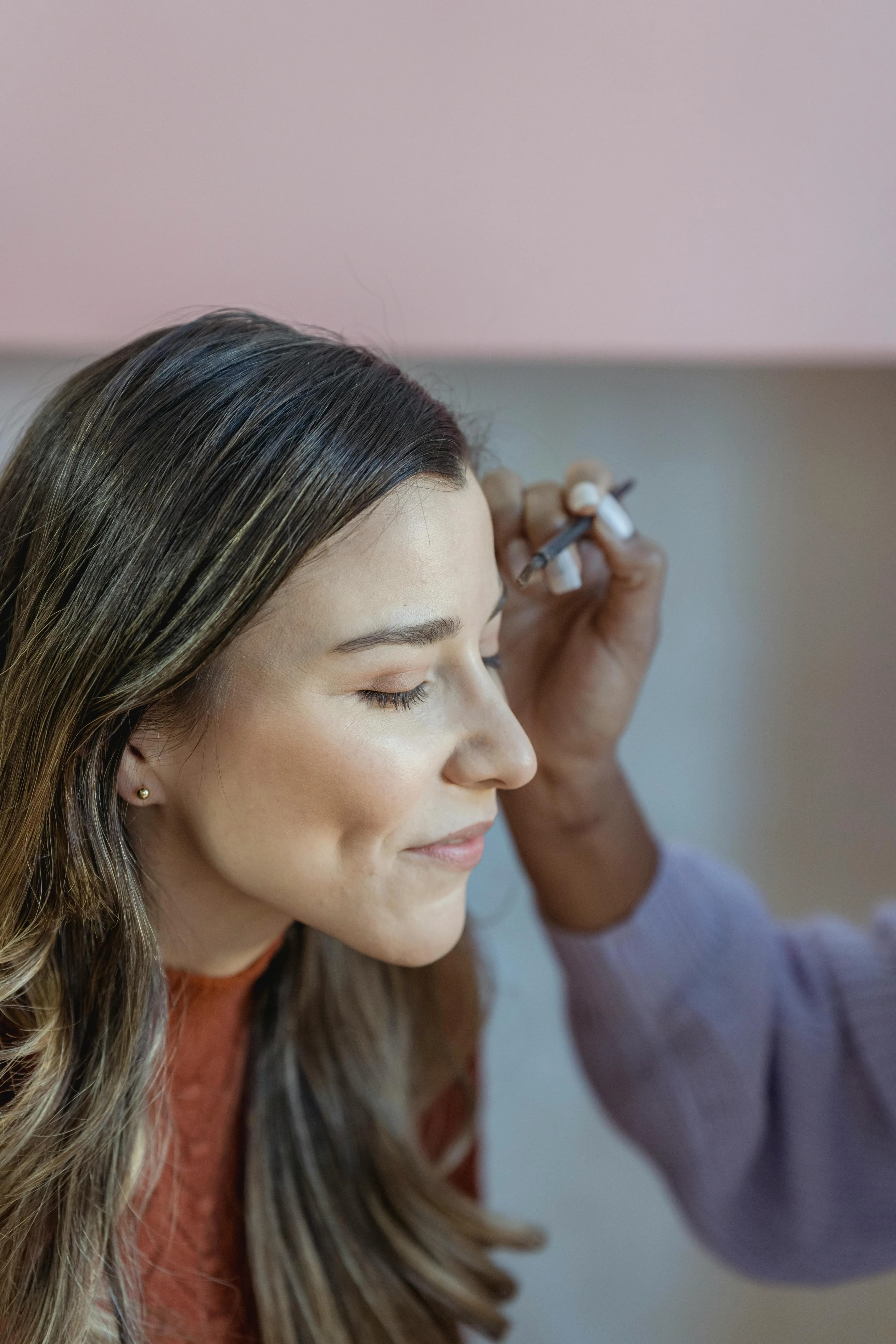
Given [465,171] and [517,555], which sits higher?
[465,171]

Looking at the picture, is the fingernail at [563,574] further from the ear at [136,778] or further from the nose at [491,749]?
the ear at [136,778]

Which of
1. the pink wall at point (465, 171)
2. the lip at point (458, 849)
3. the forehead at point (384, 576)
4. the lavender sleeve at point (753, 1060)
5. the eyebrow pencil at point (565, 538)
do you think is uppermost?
the pink wall at point (465, 171)

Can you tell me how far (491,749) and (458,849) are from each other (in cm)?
7

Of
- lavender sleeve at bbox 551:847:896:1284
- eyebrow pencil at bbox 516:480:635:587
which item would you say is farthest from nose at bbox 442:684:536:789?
lavender sleeve at bbox 551:847:896:1284

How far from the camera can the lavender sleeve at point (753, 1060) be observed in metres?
0.91

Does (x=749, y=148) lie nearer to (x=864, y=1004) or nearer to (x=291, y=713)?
(x=291, y=713)

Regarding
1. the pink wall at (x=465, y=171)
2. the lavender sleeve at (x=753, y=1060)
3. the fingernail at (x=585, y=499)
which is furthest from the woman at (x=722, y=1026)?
the pink wall at (x=465, y=171)

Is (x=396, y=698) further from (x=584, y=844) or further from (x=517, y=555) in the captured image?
(x=584, y=844)

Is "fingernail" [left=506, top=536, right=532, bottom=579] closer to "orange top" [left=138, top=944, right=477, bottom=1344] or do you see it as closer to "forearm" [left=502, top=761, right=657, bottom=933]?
"forearm" [left=502, top=761, right=657, bottom=933]

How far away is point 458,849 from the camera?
0.65m

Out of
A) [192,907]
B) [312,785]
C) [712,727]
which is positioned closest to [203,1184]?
[192,907]

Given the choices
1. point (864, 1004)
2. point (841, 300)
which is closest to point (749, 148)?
point (841, 300)

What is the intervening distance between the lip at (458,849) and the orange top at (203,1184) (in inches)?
6.9

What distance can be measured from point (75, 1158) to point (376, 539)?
38cm
